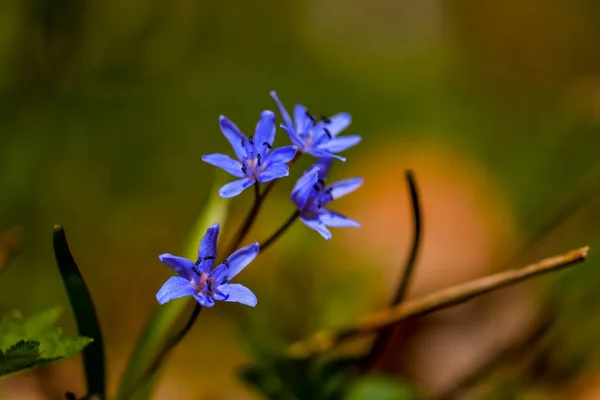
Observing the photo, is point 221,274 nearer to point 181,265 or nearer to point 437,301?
point 181,265

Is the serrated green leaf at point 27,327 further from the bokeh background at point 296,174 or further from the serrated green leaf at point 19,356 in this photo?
the bokeh background at point 296,174

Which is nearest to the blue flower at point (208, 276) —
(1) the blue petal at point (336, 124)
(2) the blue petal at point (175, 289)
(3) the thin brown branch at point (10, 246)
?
(2) the blue petal at point (175, 289)

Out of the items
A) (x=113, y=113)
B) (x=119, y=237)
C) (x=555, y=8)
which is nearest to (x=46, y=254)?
(x=119, y=237)

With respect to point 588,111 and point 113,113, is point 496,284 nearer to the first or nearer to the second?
point 588,111

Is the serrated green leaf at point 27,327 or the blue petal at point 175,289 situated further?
the serrated green leaf at point 27,327

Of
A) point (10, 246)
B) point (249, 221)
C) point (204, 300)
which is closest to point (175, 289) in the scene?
point (204, 300)

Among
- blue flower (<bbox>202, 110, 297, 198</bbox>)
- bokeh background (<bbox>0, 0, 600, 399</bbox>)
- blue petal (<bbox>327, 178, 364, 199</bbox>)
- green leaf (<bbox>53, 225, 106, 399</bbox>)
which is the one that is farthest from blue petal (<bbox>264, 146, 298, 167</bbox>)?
bokeh background (<bbox>0, 0, 600, 399</bbox>)

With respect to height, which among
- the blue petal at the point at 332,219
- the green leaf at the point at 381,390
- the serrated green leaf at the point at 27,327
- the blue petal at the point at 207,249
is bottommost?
the serrated green leaf at the point at 27,327
